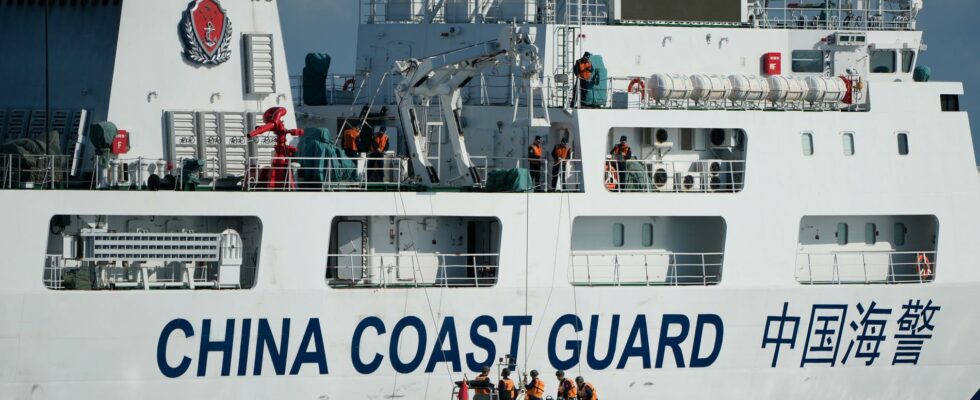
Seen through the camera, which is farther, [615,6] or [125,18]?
[615,6]

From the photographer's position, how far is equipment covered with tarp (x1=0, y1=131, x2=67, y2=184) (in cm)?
1900

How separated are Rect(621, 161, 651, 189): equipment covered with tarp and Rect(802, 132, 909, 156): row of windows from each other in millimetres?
2686

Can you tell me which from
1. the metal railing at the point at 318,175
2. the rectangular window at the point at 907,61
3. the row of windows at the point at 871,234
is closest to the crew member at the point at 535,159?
the metal railing at the point at 318,175

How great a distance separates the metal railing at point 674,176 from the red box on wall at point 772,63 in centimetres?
297

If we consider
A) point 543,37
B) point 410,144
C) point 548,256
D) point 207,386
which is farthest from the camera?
point 543,37

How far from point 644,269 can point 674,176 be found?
5.07 feet

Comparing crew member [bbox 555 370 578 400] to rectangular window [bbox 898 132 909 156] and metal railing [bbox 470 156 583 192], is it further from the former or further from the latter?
rectangular window [bbox 898 132 909 156]

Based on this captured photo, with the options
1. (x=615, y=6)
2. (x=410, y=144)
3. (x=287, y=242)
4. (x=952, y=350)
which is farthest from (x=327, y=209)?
(x=952, y=350)

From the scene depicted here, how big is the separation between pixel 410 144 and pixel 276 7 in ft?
9.95

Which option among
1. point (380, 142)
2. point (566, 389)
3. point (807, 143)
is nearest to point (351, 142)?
point (380, 142)

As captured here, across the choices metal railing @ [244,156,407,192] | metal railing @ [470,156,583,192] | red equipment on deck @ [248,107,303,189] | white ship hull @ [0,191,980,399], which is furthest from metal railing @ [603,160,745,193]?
red equipment on deck @ [248,107,303,189]

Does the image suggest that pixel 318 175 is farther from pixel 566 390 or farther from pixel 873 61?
pixel 873 61

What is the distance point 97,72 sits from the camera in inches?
858

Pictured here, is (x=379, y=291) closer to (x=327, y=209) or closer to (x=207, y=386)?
(x=327, y=209)
